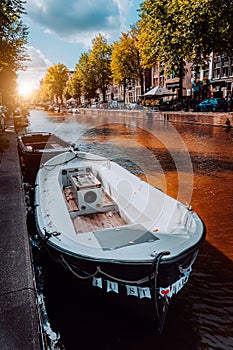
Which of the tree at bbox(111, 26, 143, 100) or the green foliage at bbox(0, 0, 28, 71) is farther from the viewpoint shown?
the tree at bbox(111, 26, 143, 100)

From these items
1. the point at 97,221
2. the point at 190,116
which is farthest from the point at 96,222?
the point at 190,116

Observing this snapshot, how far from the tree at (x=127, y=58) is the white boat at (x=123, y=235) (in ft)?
133

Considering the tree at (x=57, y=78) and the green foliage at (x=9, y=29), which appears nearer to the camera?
the green foliage at (x=9, y=29)

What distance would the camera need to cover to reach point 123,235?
4.45 m

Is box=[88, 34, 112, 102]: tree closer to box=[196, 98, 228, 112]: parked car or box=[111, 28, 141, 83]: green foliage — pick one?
box=[111, 28, 141, 83]: green foliage

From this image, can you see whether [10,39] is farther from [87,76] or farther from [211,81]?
[87,76]

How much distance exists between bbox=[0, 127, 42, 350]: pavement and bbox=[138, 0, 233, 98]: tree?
24065 mm

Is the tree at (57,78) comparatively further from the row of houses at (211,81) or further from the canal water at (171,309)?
the canal water at (171,309)

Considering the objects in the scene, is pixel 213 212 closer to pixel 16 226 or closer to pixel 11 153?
pixel 16 226

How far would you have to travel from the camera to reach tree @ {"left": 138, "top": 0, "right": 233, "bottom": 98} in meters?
22.7

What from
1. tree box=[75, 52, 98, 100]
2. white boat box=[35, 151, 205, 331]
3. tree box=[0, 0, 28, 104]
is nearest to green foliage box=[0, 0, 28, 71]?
tree box=[0, 0, 28, 104]

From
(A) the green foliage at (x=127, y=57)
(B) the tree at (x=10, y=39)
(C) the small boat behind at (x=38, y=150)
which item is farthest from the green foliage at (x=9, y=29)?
(A) the green foliage at (x=127, y=57)

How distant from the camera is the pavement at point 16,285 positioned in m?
2.67

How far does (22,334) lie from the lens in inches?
106
